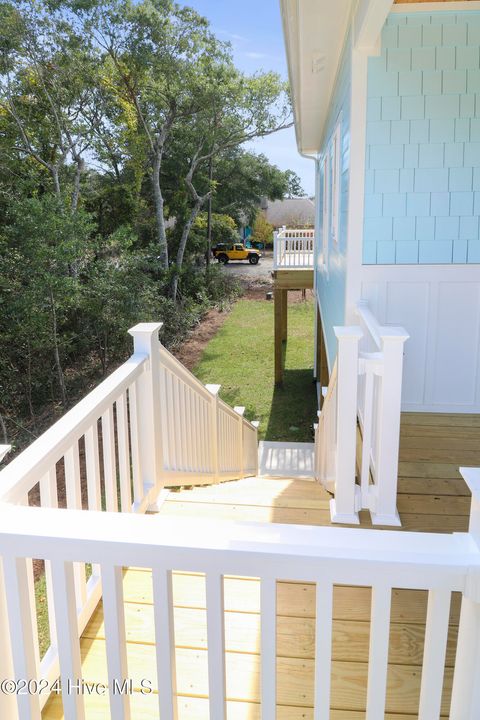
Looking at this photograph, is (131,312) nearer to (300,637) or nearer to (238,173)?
(300,637)

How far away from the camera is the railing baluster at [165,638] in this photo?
3.71 ft

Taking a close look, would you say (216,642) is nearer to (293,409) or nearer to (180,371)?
(180,371)

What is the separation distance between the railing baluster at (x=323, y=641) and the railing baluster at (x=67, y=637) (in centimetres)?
53

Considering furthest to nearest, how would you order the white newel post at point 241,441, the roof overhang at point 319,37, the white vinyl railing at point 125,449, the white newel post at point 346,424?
1. the white newel post at point 241,441
2. the roof overhang at point 319,37
3. the white newel post at point 346,424
4. the white vinyl railing at point 125,449

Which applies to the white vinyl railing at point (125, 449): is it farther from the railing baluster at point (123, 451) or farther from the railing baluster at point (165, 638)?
the railing baluster at point (165, 638)

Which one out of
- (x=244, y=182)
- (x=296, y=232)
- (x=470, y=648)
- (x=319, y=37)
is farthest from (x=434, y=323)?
(x=244, y=182)

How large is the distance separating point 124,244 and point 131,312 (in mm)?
1768

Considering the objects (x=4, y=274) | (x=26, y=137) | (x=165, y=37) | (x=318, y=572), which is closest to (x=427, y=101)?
(x=318, y=572)

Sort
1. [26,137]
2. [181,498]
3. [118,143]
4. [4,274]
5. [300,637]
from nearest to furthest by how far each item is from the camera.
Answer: [300,637]
[181,498]
[4,274]
[26,137]
[118,143]

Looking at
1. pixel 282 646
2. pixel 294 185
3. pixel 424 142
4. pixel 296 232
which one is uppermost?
pixel 294 185

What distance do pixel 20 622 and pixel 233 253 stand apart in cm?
3163

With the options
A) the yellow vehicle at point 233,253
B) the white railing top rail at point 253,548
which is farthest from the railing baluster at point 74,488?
the yellow vehicle at point 233,253

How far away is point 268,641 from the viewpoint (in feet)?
3.65

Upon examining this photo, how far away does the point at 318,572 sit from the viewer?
106 centimetres
